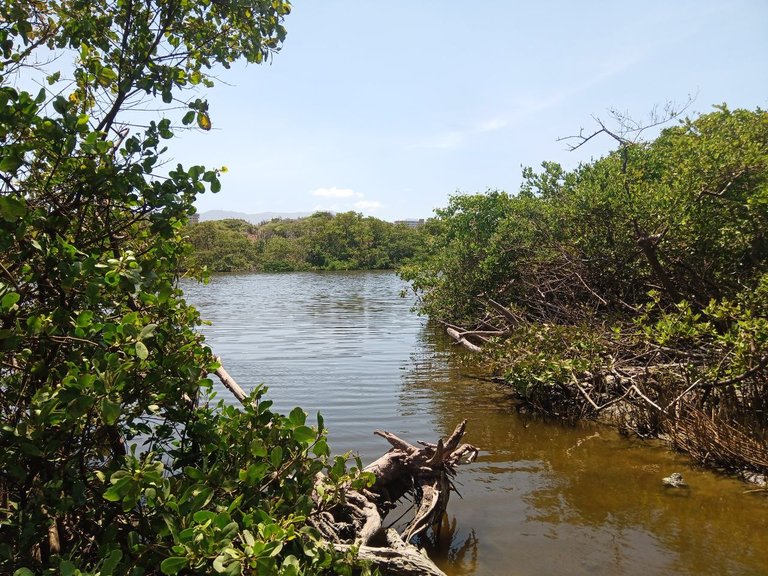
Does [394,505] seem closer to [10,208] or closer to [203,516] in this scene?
[203,516]

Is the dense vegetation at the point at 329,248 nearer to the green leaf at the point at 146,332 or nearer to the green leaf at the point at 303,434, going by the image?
the green leaf at the point at 303,434

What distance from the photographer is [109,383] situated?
2.15 metres

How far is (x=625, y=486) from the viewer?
677 cm

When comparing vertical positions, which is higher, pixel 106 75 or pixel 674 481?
pixel 106 75

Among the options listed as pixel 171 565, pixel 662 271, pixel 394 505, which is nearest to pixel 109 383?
pixel 171 565

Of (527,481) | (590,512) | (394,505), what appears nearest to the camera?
(394,505)

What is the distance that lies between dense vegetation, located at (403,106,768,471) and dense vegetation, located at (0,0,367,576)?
5974 mm

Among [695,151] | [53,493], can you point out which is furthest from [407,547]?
[695,151]

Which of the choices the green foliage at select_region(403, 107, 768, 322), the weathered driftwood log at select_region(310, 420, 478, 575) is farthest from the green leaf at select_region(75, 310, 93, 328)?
the green foliage at select_region(403, 107, 768, 322)

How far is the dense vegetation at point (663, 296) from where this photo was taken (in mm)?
6996

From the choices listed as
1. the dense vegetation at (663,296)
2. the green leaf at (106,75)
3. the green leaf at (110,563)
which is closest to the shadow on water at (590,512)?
the dense vegetation at (663,296)

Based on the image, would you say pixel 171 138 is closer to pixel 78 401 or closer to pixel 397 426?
pixel 78 401

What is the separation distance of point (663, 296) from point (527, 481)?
545cm

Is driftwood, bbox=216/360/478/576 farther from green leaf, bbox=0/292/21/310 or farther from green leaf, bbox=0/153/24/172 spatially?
green leaf, bbox=0/153/24/172
